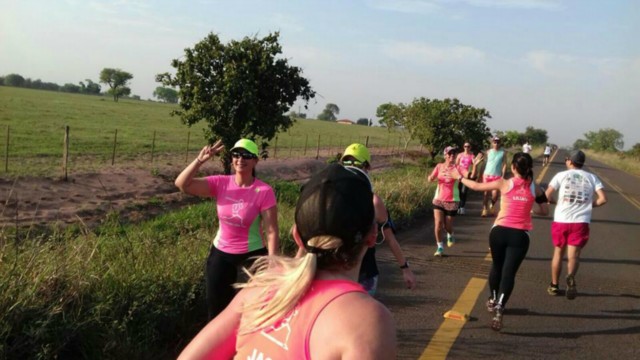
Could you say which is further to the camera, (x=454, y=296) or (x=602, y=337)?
(x=454, y=296)

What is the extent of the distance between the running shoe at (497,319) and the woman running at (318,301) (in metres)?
3.99

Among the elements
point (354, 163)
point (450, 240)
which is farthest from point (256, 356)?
point (450, 240)

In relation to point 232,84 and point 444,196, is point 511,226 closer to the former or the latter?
point 444,196

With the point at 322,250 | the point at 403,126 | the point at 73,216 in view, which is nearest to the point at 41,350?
the point at 322,250

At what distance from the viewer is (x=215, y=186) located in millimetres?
4207

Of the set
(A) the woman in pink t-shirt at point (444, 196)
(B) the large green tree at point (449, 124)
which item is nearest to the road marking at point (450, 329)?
(A) the woman in pink t-shirt at point (444, 196)

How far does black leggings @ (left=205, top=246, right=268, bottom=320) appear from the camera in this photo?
13.2 ft

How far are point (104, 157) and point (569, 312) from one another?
787 inches

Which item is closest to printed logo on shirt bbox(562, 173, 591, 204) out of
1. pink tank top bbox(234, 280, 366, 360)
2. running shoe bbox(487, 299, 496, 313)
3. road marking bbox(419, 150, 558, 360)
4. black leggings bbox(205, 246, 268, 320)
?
road marking bbox(419, 150, 558, 360)

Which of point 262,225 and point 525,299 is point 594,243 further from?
point 262,225

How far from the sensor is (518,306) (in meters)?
5.96

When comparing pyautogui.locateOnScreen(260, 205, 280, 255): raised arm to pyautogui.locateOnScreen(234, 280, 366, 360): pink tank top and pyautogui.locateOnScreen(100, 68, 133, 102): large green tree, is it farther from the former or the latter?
pyautogui.locateOnScreen(100, 68, 133, 102): large green tree

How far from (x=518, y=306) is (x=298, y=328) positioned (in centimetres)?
526

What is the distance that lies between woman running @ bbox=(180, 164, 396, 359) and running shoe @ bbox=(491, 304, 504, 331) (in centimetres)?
399
